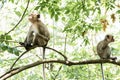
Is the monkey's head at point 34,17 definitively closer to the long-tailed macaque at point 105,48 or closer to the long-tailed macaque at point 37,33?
the long-tailed macaque at point 37,33

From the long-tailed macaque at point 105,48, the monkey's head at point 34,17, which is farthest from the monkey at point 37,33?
the long-tailed macaque at point 105,48

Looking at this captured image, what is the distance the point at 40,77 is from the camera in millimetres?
8289

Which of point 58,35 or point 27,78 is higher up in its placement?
point 58,35

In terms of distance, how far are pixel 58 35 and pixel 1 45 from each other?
5450mm

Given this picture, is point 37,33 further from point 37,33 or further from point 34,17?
point 34,17

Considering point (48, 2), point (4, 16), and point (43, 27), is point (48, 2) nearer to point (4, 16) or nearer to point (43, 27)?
point (43, 27)

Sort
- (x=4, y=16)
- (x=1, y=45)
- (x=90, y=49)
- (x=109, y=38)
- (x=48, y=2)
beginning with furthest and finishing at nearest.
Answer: (x=4, y=16), (x=90, y=49), (x=109, y=38), (x=48, y=2), (x=1, y=45)

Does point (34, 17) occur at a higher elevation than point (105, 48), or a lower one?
→ higher

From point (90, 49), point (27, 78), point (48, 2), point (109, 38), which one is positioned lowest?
point (27, 78)

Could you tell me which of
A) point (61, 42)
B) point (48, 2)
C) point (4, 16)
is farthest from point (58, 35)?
point (48, 2)

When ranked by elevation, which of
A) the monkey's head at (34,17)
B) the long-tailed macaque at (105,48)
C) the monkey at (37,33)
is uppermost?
the monkey's head at (34,17)

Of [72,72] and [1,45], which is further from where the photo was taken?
[72,72]

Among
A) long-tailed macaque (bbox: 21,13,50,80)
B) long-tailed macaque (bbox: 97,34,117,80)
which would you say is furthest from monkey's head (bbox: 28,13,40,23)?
long-tailed macaque (bbox: 97,34,117,80)

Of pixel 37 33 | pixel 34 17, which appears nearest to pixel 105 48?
pixel 37 33
